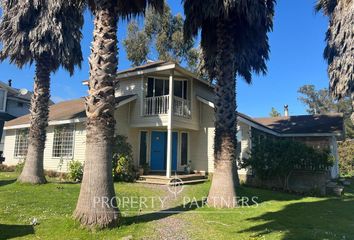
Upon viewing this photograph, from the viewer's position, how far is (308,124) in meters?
22.8

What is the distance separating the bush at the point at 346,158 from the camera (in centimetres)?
2730

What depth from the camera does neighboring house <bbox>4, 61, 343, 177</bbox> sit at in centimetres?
1733

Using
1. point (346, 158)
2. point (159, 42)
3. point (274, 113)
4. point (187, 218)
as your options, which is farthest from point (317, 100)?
point (187, 218)

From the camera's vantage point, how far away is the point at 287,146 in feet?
49.8

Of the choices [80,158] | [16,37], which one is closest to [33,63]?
[16,37]

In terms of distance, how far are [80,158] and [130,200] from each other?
7336 mm

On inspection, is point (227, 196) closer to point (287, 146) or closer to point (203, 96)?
point (287, 146)

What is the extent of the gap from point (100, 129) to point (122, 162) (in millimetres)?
8200

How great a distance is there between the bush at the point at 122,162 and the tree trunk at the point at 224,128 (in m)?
6.38

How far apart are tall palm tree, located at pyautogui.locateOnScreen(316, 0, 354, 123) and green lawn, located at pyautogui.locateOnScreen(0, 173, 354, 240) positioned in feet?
23.0

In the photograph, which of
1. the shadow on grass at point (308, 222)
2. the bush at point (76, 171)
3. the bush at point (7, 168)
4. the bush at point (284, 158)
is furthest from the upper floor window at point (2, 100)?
the shadow on grass at point (308, 222)

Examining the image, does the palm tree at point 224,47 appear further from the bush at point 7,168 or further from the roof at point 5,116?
the roof at point 5,116

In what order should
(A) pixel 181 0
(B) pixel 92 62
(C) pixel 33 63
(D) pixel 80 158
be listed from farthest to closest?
(D) pixel 80 158
(C) pixel 33 63
(A) pixel 181 0
(B) pixel 92 62

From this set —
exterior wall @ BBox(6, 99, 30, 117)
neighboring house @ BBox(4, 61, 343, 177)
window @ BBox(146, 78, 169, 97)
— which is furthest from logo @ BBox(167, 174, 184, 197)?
exterior wall @ BBox(6, 99, 30, 117)
